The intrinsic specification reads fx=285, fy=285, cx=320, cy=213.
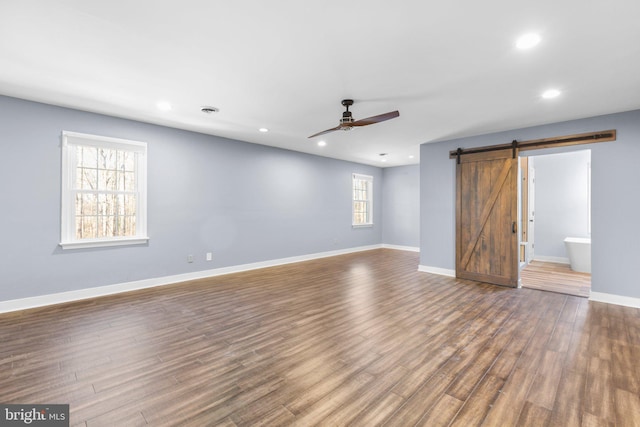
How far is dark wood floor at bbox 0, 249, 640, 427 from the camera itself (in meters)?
1.77

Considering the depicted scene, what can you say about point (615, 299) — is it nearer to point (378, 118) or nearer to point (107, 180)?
point (378, 118)

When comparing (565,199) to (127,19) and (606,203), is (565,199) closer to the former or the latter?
(606,203)

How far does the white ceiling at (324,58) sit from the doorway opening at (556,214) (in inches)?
116

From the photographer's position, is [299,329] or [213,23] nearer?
[213,23]

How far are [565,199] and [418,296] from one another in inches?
→ 200

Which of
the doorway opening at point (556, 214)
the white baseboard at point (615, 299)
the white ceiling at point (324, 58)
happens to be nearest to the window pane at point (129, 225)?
the white ceiling at point (324, 58)

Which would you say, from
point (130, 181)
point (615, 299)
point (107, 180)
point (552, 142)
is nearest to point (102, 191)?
point (107, 180)

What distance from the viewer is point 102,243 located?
13.6ft

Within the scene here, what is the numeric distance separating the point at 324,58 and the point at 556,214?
22.7ft

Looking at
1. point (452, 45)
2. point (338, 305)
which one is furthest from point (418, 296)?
point (452, 45)

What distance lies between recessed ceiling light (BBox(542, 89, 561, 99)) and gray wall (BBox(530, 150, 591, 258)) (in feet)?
12.8

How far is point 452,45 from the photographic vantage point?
2.33 meters

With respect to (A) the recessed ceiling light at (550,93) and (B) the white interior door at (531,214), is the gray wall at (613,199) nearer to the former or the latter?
(A) the recessed ceiling light at (550,93)

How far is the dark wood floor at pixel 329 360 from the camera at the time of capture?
5.82 ft
